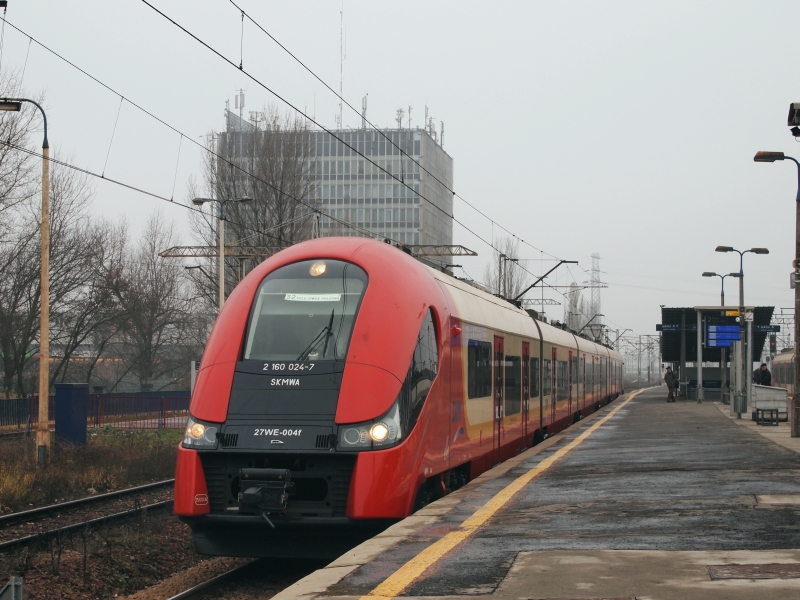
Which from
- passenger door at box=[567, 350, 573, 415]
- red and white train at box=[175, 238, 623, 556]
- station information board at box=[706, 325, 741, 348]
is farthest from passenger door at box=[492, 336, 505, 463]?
station information board at box=[706, 325, 741, 348]

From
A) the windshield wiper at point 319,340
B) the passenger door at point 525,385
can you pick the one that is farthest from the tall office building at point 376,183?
the windshield wiper at point 319,340

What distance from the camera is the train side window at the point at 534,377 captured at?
19916mm

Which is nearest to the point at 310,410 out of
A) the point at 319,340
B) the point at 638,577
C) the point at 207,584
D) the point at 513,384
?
the point at 319,340

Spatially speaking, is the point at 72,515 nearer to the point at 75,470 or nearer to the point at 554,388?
the point at 75,470

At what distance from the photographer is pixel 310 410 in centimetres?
910

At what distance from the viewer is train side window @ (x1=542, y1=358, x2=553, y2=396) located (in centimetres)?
2211

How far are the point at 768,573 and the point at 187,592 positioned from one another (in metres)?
5.26

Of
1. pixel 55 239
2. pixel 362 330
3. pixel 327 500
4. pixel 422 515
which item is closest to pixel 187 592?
pixel 327 500

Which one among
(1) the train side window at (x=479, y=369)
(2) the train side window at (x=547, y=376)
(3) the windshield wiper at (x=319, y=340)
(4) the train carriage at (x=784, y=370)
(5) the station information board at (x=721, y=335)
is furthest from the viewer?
(4) the train carriage at (x=784, y=370)

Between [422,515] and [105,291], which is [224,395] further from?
[105,291]

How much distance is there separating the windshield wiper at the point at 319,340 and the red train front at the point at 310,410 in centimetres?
1

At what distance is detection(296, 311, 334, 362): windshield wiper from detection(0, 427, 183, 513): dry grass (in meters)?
7.69

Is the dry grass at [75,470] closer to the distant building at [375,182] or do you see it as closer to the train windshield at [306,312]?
the train windshield at [306,312]

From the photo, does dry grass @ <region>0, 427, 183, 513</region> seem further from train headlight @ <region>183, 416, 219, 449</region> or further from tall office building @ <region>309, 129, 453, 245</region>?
tall office building @ <region>309, 129, 453, 245</region>
